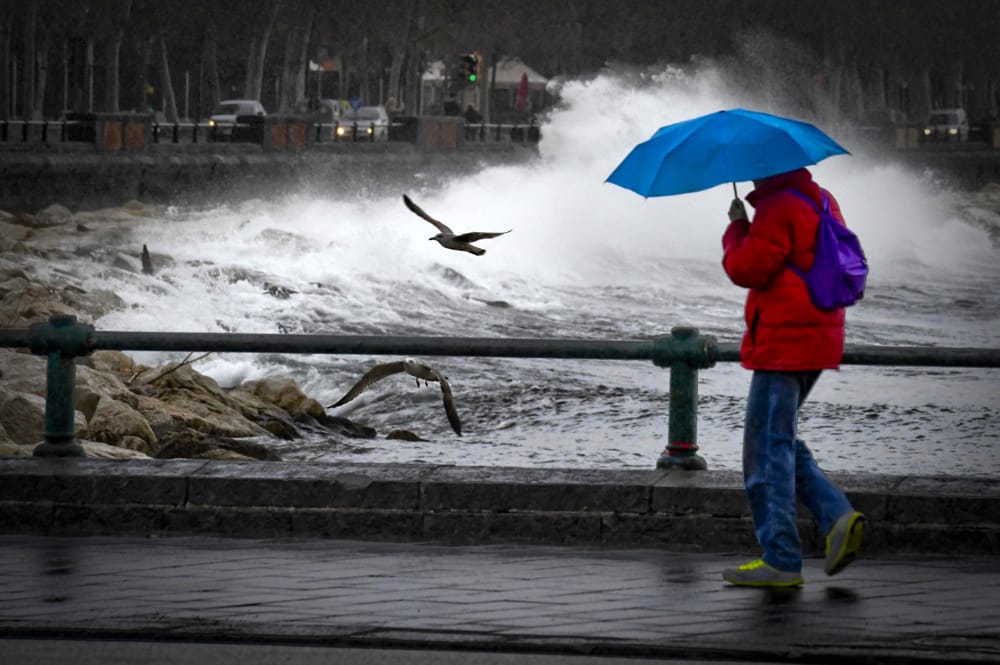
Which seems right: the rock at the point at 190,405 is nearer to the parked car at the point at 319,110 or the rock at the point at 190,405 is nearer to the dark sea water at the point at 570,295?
the dark sea water at the point at 570,295

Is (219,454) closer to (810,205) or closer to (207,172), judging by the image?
(810,205)

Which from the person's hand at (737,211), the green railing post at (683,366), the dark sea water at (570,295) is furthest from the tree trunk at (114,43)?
the person's hand at (737,211)

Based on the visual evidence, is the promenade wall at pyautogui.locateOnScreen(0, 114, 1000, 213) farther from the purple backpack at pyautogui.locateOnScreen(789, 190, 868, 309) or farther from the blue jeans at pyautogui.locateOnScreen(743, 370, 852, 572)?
the purple backpack at pyautogui.locateOnScreen(789, 190, 868, 309)

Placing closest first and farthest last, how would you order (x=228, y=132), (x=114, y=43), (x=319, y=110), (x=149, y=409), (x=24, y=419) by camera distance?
(x=24, y=419) < (x=149, y=409) < (x=228, y=132) < (x=114, y=43) < (x=319, y=110)

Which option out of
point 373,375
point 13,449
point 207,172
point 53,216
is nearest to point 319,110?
point 207,172

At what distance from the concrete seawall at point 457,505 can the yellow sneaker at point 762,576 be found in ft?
2.52

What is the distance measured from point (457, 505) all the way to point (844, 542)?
1.73 meters

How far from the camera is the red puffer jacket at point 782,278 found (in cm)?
630

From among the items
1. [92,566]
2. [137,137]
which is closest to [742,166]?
[92,566]

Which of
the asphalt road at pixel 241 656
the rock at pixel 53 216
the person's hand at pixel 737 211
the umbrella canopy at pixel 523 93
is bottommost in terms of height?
the rock at pixel 53 216

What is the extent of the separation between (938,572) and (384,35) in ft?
208

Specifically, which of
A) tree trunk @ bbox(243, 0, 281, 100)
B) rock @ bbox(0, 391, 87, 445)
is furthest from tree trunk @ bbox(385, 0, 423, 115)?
rock @ bbox(0, 391, 87, 445)

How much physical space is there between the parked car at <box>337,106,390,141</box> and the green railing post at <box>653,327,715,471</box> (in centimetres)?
4836

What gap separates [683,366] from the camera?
25.0 feet
